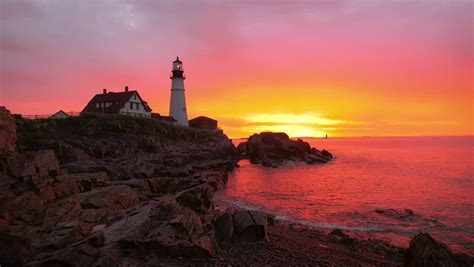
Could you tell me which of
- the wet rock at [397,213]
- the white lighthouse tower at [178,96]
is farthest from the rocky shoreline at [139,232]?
the white lighthouse tower at [178,96]

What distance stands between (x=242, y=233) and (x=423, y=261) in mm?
6813

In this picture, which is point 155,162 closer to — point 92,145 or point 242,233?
point 92,145

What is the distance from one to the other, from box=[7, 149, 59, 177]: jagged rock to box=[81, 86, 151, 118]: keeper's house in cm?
4242

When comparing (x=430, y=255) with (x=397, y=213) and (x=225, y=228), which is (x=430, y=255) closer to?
(x=225, y=228)

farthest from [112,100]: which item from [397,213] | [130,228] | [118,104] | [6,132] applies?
[130,228]

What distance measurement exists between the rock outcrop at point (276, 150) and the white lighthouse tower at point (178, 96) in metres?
15.7

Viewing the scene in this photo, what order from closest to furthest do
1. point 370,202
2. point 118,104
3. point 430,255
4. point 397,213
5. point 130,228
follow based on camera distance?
point 430,255, point 130,228, point 397,213, point 370,202, point 118,104

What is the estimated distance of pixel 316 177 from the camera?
4441 centimetres

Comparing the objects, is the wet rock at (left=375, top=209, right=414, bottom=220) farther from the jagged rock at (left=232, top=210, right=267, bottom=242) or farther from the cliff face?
Answer: the jagged rock at (left=232, top=210, right=267, bottom=242)

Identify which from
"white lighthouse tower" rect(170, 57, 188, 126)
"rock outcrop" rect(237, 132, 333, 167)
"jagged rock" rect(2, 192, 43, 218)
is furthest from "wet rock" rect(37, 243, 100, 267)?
"white lighthouse tower" rect(170, 57, 188, 126)

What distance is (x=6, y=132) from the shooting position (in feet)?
59.6

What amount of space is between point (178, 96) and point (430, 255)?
63543mm

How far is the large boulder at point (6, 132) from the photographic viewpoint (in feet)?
58.5

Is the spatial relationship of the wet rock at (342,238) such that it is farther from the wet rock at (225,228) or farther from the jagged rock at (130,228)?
the jagged rock at (130,228)
